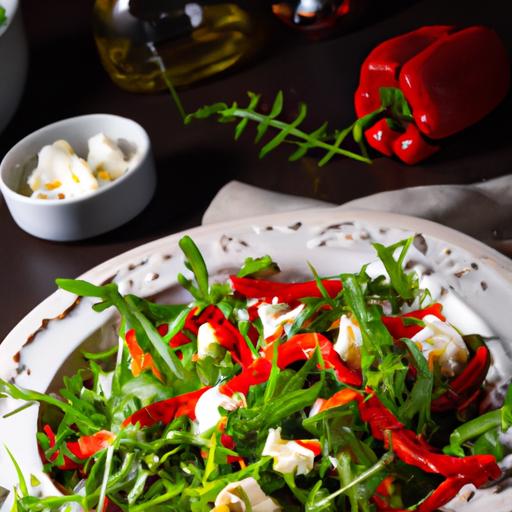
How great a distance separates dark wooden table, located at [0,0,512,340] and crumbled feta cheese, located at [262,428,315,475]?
603mm

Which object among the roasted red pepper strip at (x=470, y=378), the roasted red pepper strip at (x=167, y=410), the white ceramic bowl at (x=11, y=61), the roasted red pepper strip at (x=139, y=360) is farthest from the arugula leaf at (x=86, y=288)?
the white ceramic bowl at (x=11, y=61)

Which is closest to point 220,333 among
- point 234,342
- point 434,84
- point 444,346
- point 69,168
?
point 234,342

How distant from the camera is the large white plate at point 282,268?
1025 millimetres

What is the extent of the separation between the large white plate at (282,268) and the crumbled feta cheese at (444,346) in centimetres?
4

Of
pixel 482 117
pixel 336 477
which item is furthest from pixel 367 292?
pixel 482 117

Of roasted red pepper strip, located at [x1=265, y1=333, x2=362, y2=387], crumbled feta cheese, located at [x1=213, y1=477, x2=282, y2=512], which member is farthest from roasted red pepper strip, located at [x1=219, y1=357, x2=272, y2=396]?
crumbled feta cheese, located at [x1=213, y1=477, x2=282, y2=512]

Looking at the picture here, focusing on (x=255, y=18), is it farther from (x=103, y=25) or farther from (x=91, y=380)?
(x=91, y=380)

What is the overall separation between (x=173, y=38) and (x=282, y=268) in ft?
2.56

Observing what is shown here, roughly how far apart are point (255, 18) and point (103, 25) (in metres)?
0.29

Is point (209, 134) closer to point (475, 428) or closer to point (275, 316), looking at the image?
point (275, 316)

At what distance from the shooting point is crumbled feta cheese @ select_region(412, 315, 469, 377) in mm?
968

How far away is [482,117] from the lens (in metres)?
1.63

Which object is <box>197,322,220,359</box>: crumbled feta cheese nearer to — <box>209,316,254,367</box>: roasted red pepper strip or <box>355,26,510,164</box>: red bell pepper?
<box>209,316,254,367</box>: roasted red pepper strip

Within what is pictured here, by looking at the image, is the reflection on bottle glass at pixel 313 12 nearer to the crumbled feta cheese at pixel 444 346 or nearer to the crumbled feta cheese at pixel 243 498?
the crumbled feta cheese at pixel 444 346
